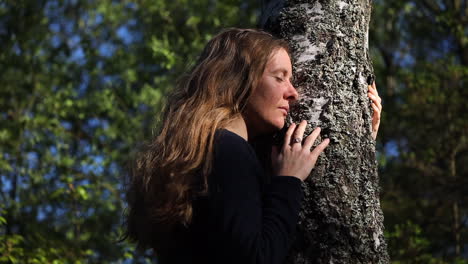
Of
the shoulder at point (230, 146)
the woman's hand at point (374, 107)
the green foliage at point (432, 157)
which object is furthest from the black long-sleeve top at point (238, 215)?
the green foliage at point (432, 157)

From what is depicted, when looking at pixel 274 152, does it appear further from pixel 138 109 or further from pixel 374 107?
pixel 138 109

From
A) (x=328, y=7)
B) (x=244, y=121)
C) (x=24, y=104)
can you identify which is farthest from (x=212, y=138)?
(x=24, y=104)

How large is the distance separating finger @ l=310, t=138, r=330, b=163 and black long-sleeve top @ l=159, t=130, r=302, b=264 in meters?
0.15

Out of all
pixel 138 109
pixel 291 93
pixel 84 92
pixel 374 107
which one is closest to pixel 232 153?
pixel 291 93

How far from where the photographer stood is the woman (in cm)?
210

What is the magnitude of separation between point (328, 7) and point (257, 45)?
41cm

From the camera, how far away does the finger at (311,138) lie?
7.86 feet

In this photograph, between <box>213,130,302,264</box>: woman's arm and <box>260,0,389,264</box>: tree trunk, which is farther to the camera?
<box>260,0,389,264</box>: tree trunk

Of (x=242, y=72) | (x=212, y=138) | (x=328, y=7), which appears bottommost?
(x=212, y=138)

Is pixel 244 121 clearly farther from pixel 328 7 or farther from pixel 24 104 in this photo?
pixel 24 104

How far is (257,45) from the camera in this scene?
2.50 meters

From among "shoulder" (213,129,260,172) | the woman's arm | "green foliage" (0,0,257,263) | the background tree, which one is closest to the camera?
the woman's arm

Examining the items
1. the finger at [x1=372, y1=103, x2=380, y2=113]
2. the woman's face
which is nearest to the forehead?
the woman's face

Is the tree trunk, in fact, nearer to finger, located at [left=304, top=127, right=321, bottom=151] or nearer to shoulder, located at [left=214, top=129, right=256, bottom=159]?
finger, located at [left=304, top=127, right=321, bottom=151]
